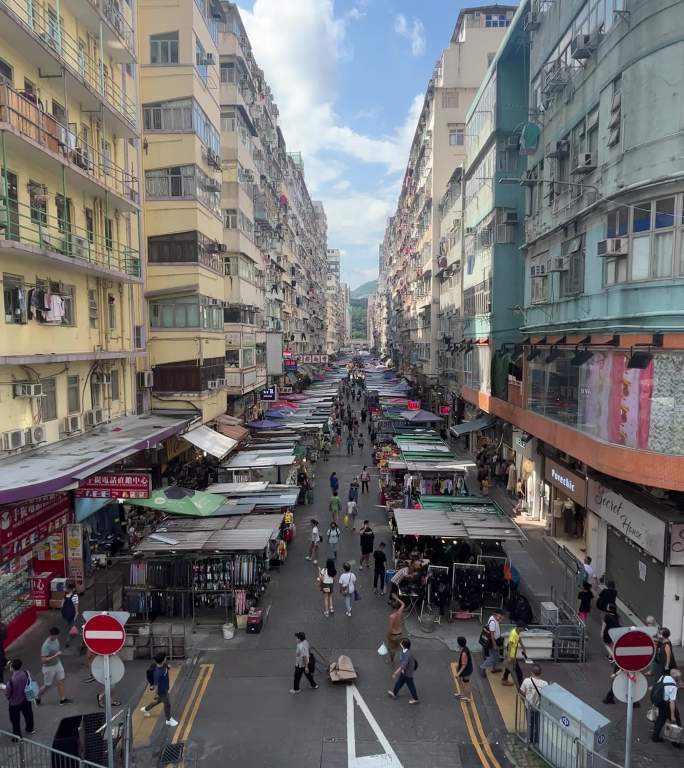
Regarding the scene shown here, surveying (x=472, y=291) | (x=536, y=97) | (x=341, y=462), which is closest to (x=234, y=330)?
(x=341, y=462)

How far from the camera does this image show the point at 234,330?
115 feet

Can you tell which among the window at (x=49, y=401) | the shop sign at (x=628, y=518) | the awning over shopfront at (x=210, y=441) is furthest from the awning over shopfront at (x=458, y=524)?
the window at (x=49, y=401)

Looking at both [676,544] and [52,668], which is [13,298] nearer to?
[52,668]

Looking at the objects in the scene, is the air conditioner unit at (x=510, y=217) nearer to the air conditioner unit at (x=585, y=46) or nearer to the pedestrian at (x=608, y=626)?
the air conditioner unit at (x=585, y=46)

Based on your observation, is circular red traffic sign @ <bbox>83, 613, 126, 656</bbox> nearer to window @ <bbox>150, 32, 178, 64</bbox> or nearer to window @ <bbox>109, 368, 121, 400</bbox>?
window @ <bbox>109, 368, 121, 400</bbox>

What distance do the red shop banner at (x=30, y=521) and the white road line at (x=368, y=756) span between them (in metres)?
8.67

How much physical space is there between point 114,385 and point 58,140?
945 centimetres

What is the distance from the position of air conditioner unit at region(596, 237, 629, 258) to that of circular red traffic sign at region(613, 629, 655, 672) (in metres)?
9.94

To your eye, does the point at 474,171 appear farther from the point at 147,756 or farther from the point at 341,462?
the point at 147,756

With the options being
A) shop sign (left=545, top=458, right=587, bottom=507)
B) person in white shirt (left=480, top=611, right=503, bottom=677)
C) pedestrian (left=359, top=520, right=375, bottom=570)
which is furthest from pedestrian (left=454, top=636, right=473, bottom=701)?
shop sign (left=545, top=458, right=587, bottom=507)

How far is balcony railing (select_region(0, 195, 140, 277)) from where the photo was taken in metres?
14.5

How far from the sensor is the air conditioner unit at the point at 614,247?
48.4 ft

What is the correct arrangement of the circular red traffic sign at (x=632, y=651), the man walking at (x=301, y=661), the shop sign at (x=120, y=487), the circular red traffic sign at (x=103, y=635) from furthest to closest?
the shop sign at (x=120, y=487) < the man walking at (x=301, y=661) < the circular red traffic sign at (x=103, y=635) < the circular red traffic sign at (x=632, y=651)

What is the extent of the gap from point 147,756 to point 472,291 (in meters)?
29.5
